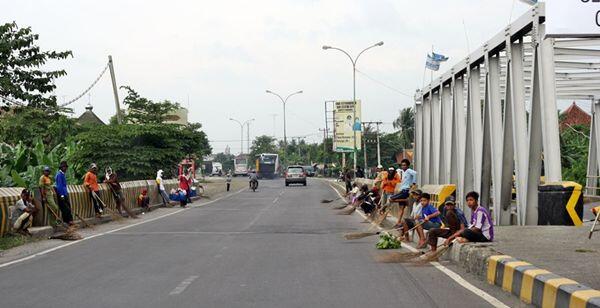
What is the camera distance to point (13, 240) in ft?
47.5

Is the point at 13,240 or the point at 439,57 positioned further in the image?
the point at 439,57

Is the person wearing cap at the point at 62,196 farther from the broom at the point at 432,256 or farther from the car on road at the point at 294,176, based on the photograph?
the car on road at the point at 294,176

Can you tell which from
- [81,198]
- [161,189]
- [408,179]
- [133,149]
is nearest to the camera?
[408,179]

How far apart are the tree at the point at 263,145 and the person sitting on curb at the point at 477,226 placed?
142845 mm

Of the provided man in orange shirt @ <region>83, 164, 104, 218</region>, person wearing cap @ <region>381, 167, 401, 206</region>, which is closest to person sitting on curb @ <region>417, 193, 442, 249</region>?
person wearing cap @ <region>381, 167, 401, 206</region>

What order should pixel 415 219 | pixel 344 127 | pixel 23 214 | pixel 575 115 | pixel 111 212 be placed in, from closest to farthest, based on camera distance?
pixel 415 219 → pixel 23 214 → pixel 111 212 → pixel 344 127 → pixel 575 115

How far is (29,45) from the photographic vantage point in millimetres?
16828

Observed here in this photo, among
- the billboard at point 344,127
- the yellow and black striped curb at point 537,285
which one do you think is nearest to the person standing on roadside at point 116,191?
the yellow and black striped curb at point 537,285

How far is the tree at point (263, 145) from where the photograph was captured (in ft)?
508

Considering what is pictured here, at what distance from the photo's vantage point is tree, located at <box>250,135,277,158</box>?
508 feet

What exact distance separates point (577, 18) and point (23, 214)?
11.7 m

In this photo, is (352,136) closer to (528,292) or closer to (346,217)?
(346,217)

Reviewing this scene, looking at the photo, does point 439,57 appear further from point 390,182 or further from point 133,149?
point 133,149

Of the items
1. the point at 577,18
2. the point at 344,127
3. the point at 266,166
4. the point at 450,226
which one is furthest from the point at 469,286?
the point at 266,166
